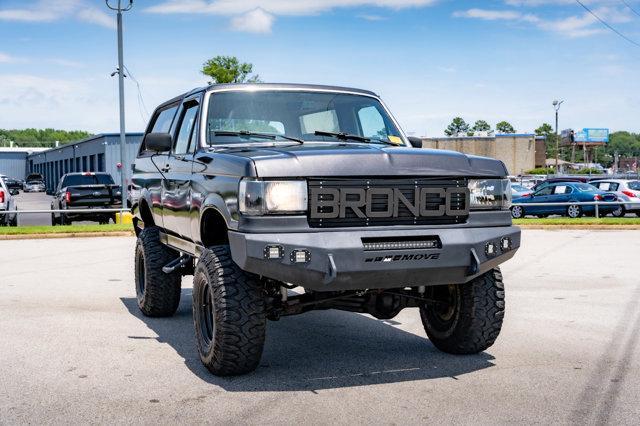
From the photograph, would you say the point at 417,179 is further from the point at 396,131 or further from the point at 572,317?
the point at 572,317

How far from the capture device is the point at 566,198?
30875 millimetres

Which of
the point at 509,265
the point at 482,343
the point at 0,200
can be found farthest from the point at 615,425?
the point at 0,200

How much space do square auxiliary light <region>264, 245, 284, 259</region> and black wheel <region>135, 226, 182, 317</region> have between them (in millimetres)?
2963

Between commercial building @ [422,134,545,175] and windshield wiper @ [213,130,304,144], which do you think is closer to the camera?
windshield wiper @ [213,130,304,144]

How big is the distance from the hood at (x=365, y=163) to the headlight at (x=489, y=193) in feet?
0.22

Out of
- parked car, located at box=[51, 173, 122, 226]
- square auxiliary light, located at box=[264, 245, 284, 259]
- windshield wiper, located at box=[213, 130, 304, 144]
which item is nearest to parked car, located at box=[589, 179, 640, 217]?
parked car, located at box=[51, 173, 122, 226]

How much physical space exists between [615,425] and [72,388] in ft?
11.1

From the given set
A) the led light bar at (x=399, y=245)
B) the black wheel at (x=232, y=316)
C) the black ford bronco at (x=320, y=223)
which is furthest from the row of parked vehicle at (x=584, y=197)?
the black wheel at (x=232, y=316)

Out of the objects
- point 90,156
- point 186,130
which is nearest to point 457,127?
point 90,156

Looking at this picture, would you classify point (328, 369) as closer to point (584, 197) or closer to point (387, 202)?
point (387, 202)

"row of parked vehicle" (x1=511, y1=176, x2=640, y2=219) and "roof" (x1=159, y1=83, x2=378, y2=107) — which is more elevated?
"roof" (x1=159, y1=83, x2=378, y2=107)

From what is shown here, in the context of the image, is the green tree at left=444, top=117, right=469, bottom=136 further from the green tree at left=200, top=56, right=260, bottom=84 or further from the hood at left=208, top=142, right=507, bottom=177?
the hood at left=208, top=142, right=507, bottom=177

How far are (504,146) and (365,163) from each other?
124 metres

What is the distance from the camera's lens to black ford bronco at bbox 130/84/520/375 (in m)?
4.98
